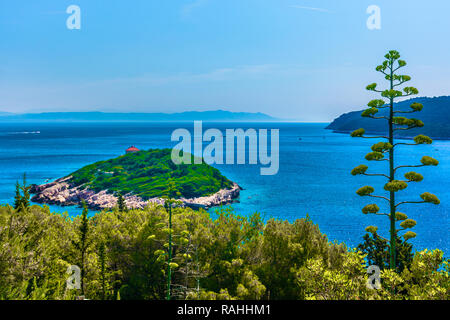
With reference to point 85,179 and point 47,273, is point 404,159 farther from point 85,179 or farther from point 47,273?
point 47,273

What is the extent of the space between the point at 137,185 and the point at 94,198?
41.8ft

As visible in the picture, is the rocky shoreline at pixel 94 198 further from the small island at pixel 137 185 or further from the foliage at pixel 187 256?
the foliage at pixel 187 256

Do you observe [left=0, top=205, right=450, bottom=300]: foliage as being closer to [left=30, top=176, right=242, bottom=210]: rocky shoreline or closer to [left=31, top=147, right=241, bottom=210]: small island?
[left=30, top=176, right=242, bottom=210]: rocky shoreline

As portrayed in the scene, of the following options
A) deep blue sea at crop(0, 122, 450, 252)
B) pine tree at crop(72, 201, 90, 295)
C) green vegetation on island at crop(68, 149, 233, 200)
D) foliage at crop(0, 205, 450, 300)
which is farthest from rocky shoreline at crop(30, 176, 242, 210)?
pine tree at crop(72, 201, 90, 295)

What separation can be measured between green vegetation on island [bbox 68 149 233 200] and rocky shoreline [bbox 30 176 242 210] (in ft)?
7.23

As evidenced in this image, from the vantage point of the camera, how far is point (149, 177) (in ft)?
354

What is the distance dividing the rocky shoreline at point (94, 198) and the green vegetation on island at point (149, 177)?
220cm

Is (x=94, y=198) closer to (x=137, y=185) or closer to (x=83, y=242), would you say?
(x=137, y=185)

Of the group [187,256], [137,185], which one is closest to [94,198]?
[137,185]

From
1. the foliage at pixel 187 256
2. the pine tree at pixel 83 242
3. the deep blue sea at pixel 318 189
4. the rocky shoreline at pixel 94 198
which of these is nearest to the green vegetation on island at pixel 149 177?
the rocky shoreline at pixel 94 198

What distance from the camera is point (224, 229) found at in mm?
26016

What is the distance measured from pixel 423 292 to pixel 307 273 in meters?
5.38

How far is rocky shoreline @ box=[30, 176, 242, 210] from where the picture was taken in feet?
294
